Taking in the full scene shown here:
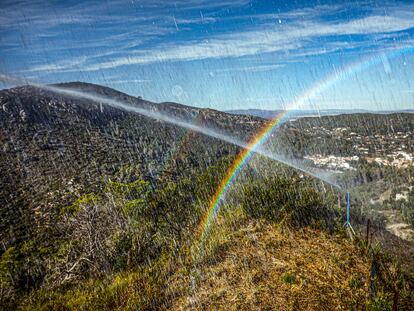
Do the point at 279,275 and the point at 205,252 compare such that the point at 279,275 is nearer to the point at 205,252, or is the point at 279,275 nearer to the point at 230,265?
the point at 230,265

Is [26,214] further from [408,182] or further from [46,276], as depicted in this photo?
[408,182]

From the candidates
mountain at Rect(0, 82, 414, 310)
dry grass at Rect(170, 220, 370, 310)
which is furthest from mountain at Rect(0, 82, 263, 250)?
dry grass at Rect(170, 220, 370, 310)

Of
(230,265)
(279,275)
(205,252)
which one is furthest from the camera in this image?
(205,252)

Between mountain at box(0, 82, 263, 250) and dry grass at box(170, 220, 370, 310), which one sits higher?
dry grass at box(170, 220, 370, 310)

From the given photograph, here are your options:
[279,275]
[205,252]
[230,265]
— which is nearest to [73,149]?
[205,252]

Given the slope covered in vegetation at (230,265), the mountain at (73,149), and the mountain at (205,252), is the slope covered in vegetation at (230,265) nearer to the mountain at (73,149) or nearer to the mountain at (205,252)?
the mountain at (205,252)

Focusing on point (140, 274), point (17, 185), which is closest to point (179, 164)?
point (17, 185)

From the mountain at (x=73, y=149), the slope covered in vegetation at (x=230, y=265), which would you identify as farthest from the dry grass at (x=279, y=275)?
the mountain at (x=73, y=149)

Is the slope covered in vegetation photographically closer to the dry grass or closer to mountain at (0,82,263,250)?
the dry grass

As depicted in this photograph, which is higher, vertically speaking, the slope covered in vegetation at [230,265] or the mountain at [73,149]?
the slope covered in vegetation at [230,265]
